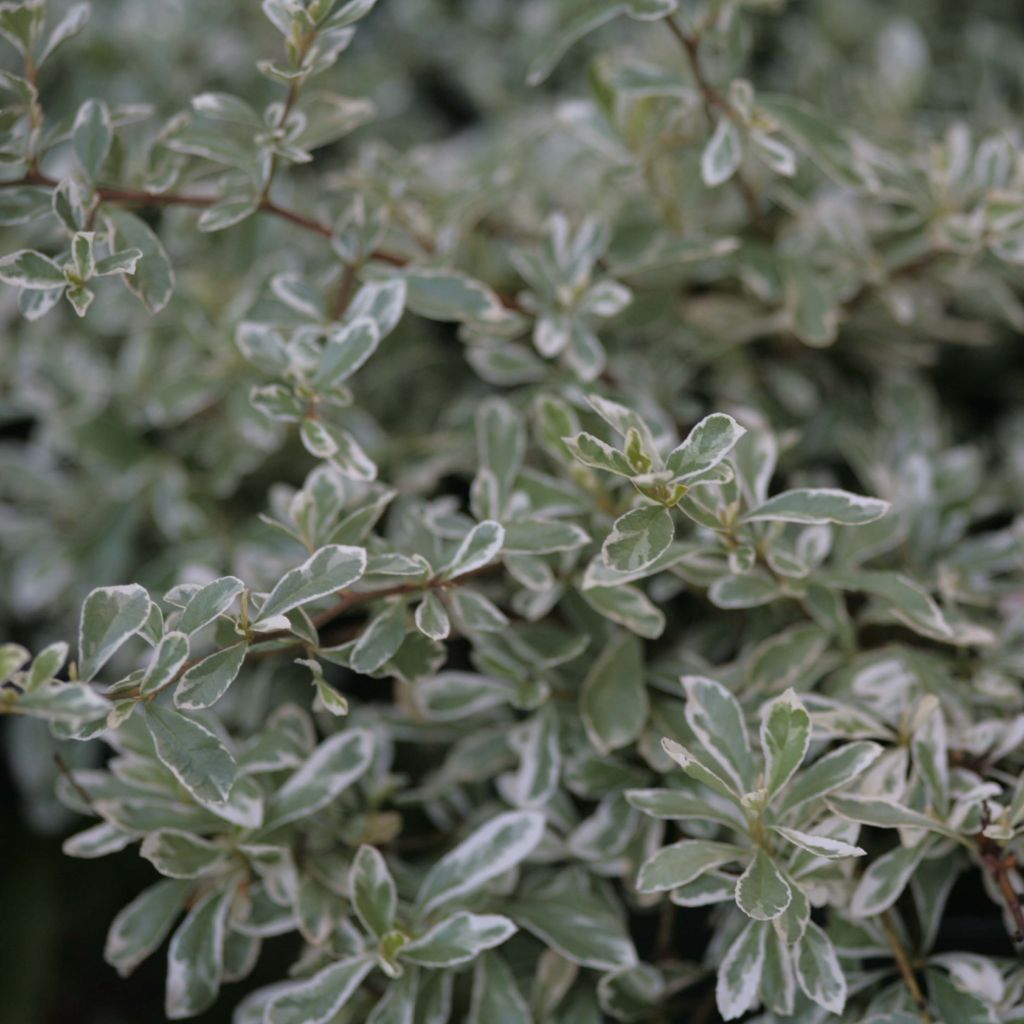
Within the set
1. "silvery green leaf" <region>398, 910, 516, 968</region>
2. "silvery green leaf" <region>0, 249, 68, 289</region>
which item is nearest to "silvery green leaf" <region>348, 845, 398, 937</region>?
"silvery green leaf" <region>398, 910, 516, 968</region>

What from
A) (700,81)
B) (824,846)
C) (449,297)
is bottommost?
(824,846)

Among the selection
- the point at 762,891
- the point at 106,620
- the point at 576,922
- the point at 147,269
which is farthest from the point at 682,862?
the point at 147,269

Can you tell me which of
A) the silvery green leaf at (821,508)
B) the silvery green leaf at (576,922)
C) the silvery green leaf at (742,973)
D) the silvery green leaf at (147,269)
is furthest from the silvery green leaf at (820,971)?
the silvery green leaf at (147,269)

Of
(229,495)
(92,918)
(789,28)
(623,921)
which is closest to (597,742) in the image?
(623,921)

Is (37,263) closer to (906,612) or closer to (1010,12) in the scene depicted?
(906,612)

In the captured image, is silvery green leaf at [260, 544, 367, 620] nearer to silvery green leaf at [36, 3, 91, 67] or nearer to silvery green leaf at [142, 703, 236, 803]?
silvery green leaf at [142, 703, 236, 803]

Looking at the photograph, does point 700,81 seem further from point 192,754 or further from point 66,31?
point 192,754

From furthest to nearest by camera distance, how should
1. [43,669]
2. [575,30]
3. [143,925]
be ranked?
[575,30] < [143,925] < [43,669]
